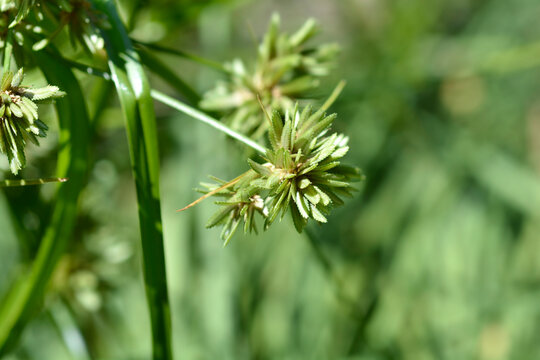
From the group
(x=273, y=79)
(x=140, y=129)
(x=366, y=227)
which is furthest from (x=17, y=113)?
(x=366, y=227)

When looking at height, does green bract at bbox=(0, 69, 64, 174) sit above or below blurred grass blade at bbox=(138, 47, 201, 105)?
below

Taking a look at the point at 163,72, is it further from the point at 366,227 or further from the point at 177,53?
the point at 366,227

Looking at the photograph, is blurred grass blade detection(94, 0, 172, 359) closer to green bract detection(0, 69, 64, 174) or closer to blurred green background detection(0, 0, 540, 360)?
green bract detection(0, 69, 64, 174)

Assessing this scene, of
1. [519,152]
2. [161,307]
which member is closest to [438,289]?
[519,152]

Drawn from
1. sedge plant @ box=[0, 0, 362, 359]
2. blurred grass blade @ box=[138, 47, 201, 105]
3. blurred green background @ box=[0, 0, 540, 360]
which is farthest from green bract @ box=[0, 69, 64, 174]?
blurred green background @ box=[0, 0, 540, 360]

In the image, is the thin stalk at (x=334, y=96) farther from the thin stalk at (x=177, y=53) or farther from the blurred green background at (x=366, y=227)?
the blurred green background at (x=366, y=227)
